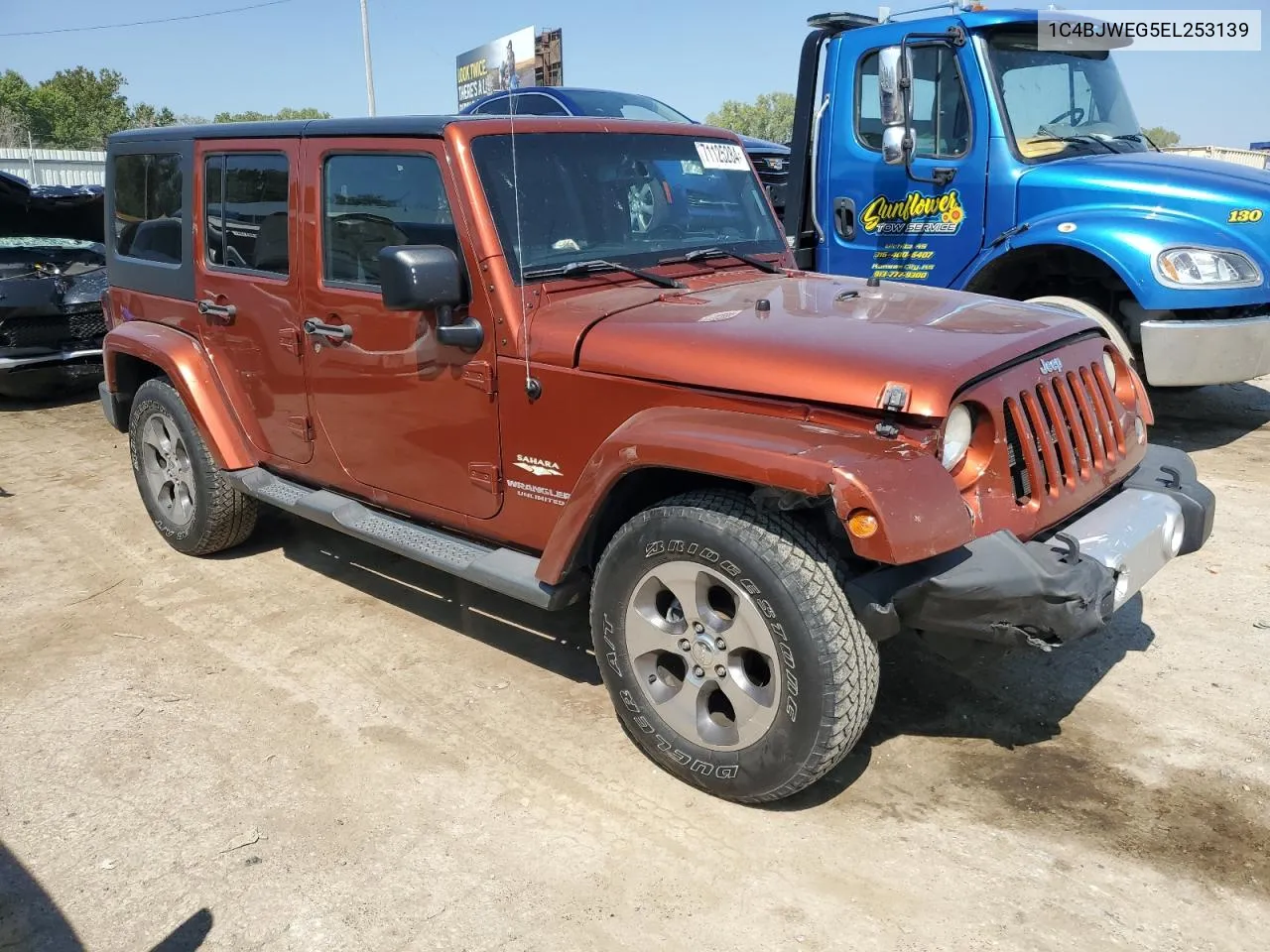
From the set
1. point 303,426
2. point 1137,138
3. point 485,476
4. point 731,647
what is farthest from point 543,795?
point 1137,138

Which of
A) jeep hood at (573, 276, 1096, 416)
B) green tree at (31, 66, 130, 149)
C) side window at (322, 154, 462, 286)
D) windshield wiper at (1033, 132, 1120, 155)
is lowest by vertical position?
jeep hood at (573, 276, 1096, 416)

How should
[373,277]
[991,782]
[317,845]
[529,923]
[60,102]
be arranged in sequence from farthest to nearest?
[60,102] → [373,277] → [991,782] → [317,845] → [529,923]

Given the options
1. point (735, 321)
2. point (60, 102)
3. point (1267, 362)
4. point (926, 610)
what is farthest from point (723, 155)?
point (60, 102)

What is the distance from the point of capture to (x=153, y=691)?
3670mm

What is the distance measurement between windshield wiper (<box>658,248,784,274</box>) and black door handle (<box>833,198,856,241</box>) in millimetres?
2720

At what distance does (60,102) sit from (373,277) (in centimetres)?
5393

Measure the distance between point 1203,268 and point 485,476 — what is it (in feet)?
13.8

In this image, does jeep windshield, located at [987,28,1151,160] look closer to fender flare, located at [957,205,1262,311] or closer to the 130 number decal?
fender flare, located at [957,205,1262,311]

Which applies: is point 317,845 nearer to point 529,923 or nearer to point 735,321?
point 529,923

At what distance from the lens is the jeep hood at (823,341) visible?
2.62 metres

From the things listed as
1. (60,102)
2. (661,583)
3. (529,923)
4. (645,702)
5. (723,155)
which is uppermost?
(60,102)

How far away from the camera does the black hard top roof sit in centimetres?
344

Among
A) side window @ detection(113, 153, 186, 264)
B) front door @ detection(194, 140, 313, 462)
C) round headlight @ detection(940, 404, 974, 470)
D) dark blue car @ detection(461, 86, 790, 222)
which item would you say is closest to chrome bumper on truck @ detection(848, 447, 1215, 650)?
round headlight @ detection(940, 404, 974, 470)

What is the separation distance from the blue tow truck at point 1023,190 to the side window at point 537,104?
2567mm
